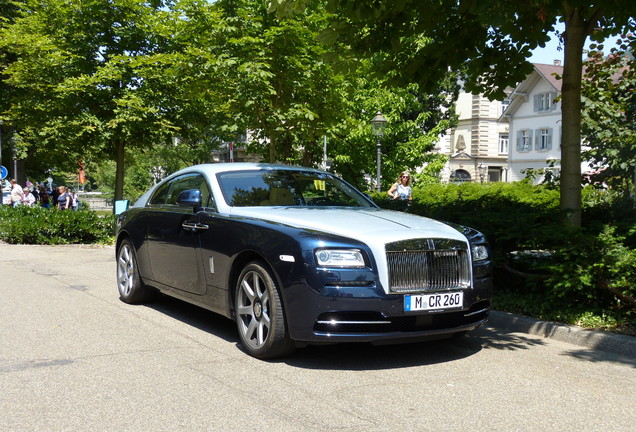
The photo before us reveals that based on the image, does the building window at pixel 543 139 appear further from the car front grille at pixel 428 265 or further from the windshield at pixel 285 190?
the car front grille at pixel 428 265

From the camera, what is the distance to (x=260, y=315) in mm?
5395

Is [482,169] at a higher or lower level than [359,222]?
higher

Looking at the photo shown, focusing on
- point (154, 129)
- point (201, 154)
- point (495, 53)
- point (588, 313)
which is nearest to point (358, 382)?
point (588, 313)

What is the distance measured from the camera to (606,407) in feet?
14.1

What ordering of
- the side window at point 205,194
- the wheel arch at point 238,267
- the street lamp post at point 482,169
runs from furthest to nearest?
the street lamp post at point 482,169
the side window at point 205,194
the wheel arch at point 238,267

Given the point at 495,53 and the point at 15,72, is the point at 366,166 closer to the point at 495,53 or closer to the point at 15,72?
the point at 15,72

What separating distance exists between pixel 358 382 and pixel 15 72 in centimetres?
1891

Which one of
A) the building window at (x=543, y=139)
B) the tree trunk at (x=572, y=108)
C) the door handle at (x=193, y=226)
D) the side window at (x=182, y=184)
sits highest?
the building window at (x=543, y=139)

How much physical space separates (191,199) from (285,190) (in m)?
0.90

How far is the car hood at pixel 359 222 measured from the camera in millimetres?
5129

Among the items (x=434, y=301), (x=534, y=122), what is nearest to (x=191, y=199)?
(x=434, y=301)

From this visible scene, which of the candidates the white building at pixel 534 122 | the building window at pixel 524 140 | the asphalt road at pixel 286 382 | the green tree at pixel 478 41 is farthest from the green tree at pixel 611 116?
the building window at pixel 524 140

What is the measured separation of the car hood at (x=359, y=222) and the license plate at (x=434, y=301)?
1.51 ft

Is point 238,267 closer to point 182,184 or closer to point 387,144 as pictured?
point 182,184
